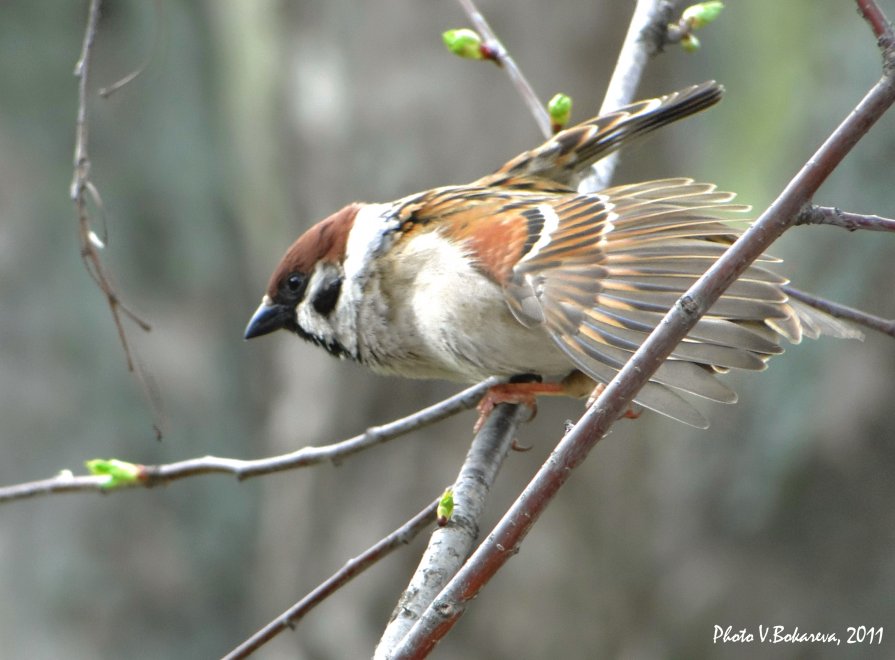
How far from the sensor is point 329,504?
15.2 feet

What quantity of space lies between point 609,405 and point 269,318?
167 centimetres

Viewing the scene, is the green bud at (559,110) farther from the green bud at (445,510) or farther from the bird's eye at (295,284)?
the green bud at (445,510)

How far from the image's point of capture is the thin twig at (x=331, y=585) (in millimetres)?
1757

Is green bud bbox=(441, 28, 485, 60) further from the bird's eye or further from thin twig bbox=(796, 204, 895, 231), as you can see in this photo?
thin twig bbox=(796, 204, 895, 231)

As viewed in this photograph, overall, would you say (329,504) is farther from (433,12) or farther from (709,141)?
(709,141)

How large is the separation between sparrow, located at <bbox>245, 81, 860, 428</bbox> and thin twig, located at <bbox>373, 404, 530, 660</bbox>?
0.69 feet

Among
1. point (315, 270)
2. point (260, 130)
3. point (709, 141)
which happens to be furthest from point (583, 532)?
point (709, 141)

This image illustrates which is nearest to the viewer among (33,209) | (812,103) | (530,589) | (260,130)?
(530,589)

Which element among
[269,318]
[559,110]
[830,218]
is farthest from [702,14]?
[830,218]

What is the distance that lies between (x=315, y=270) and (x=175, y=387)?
10.0 feet

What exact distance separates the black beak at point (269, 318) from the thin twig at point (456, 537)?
788 mm

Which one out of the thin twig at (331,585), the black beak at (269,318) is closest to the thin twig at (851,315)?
the thin twig at (331,585)

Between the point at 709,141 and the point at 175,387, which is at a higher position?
the point at 175,387

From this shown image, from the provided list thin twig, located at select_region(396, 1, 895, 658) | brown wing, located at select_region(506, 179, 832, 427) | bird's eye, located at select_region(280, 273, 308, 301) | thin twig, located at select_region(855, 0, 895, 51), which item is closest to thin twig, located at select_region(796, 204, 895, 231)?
thin twig, located at select_region(396, 1, 895, 658)
